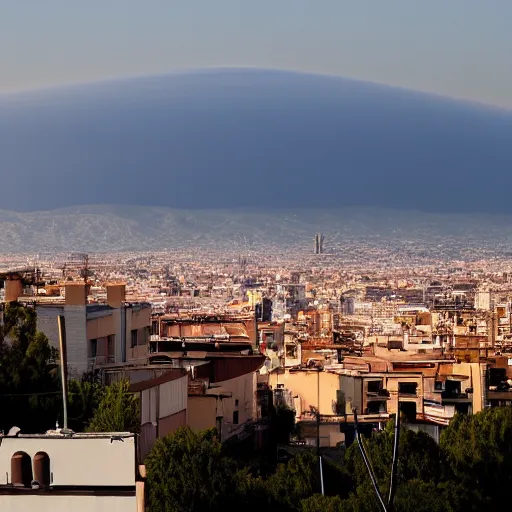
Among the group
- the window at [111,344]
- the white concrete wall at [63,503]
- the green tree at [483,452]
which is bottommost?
the green tree at [483,452]

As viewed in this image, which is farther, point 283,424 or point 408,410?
point 408,410

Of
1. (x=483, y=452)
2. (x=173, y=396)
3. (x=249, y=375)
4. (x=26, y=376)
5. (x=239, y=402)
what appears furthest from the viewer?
(x=249, y=375)

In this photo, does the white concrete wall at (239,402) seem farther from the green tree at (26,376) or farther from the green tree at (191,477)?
the green tree at (191,477)

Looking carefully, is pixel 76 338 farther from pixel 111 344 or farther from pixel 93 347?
pixel 111 344

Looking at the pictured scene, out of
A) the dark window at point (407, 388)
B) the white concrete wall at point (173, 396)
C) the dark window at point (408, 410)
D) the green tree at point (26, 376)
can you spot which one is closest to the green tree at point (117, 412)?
the green tree at point (26, 376)

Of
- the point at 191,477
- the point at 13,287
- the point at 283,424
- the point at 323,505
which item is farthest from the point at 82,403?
the point at 13,287

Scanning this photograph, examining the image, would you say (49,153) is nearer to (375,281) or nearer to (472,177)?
Result: (472,177)

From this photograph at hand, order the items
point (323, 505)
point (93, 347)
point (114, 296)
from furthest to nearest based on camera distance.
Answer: point (114, 296)
point (93, 347)
point (323, 505)

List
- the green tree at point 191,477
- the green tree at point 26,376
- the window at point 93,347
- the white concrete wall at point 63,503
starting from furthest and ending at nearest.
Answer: the window at point 93,347 → the green tree at point 26,376 → the green tree at point 191,477 → the white concrete wall at point 63,503
